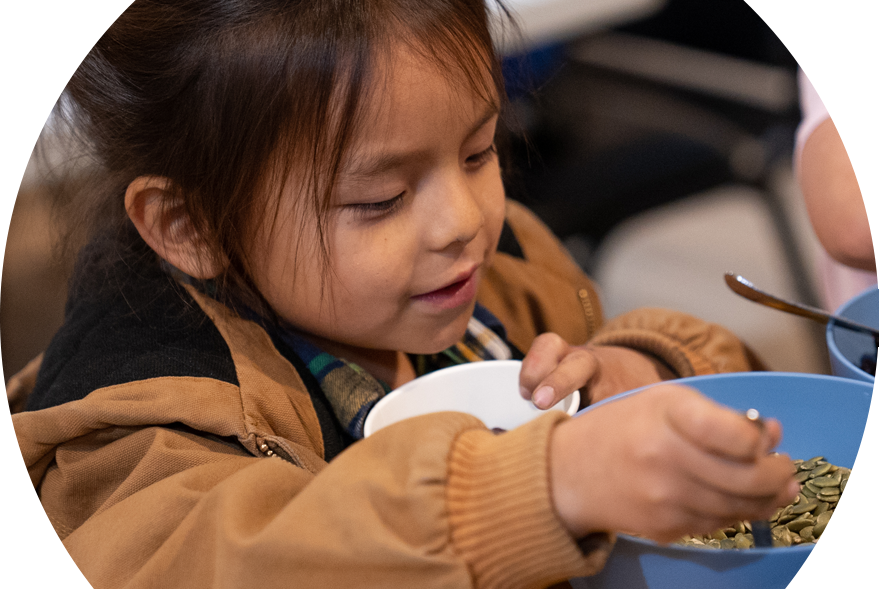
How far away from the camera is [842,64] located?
3.25 feet

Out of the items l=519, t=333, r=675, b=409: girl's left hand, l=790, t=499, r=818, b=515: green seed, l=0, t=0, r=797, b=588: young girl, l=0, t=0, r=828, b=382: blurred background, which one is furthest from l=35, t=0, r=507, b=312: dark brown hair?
l=0, t=0, r=828, b=382: blurred background

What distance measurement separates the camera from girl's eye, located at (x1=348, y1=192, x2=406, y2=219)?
0.68 m

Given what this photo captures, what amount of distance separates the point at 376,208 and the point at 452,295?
13cm

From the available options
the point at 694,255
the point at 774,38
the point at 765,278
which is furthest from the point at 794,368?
the point at 774,38

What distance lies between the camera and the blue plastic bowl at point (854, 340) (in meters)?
0.63

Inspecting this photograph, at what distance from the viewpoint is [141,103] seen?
71 cm

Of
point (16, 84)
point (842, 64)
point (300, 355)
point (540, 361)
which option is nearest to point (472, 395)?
point (540, 361)

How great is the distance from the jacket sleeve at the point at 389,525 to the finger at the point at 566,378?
0.63ft

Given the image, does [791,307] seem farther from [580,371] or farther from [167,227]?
[167,227]

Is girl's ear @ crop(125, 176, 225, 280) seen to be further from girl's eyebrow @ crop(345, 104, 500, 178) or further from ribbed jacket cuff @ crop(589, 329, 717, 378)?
ribbed jacket cuff @ crop(589, 329, 717, 378)

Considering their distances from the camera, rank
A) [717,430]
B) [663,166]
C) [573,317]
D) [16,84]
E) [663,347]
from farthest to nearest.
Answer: [663,166]
[16,84]
[573,317]
[663,347]
[717,430]

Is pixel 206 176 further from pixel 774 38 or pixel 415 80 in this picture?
pixel 774 38

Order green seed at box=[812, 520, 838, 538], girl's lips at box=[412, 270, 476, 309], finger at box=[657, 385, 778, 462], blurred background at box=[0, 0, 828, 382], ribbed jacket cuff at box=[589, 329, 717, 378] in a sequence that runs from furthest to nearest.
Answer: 1. blurred background at box=[0, 0, 828, 382]
2. ribbed jacket cuff at box=[589, 329, 717, 378]
3. girl's lips at box=[412, 270, 476, 309]
4. green seed at box=[812, 520, 838, 538]
5. finger at box=[657, 385, 778, 462]

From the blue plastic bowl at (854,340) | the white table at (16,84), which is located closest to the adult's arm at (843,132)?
the blue plastic bowl at (854,340)
